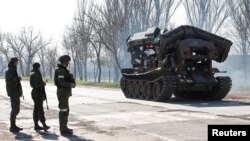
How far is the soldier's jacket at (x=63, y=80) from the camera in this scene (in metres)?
10.7

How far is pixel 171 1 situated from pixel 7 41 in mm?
41012

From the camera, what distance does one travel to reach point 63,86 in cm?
1079

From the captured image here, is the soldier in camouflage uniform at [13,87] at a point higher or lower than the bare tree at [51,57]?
lower

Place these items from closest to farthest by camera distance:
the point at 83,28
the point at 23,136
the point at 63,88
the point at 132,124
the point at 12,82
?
the point at 63,88 → the point at 23,136 → the point at 12,82 → the point at 132,124 → the point at 83,28

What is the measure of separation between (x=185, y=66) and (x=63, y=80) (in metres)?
10.9

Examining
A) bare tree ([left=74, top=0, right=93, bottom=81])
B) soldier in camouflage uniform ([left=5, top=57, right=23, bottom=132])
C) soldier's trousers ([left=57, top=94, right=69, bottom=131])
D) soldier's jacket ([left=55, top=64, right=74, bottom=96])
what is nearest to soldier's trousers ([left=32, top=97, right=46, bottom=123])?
soldier in camouflage uniform ([left=5, top=57, right=23, bottom=132])

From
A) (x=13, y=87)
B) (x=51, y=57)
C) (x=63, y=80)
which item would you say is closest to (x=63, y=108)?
(x=63, y=80)

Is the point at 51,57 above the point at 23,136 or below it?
above

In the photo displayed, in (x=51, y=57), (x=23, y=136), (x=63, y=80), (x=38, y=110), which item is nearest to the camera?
(x=63, y=80)

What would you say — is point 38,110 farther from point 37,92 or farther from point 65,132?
point 65,132

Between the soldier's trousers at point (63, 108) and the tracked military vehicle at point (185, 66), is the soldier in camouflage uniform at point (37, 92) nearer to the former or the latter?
the soldier's trousers at point (63, 108)

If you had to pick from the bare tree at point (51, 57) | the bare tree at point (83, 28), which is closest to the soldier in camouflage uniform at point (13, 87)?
the bare tree at point (83, 28)

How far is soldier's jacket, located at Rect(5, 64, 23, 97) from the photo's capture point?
38.5 ft

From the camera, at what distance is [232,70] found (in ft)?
205
